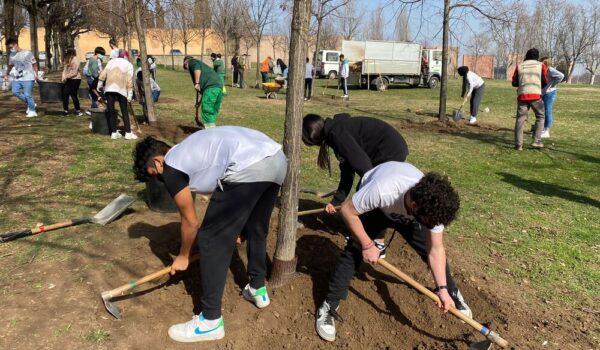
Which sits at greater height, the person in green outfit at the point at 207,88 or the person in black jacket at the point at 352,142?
the person in green outfit at the point at 207,88

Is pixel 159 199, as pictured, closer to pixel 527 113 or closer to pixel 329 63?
pixel 527 113

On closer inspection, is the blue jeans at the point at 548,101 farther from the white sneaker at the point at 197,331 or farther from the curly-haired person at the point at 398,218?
the white sneaker at the point at 197,331

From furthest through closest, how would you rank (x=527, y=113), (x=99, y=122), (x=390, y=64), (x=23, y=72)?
(x=390, y=64)
(x=23, y=72)
(x=99, y=122)
(x=527, y=113)

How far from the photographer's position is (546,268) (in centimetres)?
383

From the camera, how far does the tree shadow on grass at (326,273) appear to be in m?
3.35

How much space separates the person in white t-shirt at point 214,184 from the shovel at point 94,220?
5.53ft

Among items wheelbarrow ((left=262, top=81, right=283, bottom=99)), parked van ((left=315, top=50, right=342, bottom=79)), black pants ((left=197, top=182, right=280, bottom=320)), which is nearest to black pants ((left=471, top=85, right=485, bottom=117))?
wheelbarrow ((left=262, top=81, right=283, bottom=99))

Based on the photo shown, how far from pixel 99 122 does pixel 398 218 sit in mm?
7251

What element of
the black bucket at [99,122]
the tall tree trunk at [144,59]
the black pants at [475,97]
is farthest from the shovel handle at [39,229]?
the black pants at [475,97]

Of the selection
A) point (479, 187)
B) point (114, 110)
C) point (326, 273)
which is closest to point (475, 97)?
point (479, 187)

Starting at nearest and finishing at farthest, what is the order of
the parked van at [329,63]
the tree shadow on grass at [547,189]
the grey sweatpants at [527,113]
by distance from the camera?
1. the tree shadow on grass at [547,189]
2. the grey sweatpants at [527,113]
3. the parked van at [329,63]

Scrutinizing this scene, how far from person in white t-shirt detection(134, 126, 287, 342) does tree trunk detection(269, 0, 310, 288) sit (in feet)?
1.51

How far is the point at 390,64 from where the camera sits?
2467 cm

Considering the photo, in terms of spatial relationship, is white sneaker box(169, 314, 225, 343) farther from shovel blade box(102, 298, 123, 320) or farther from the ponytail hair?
the ponytail hair
